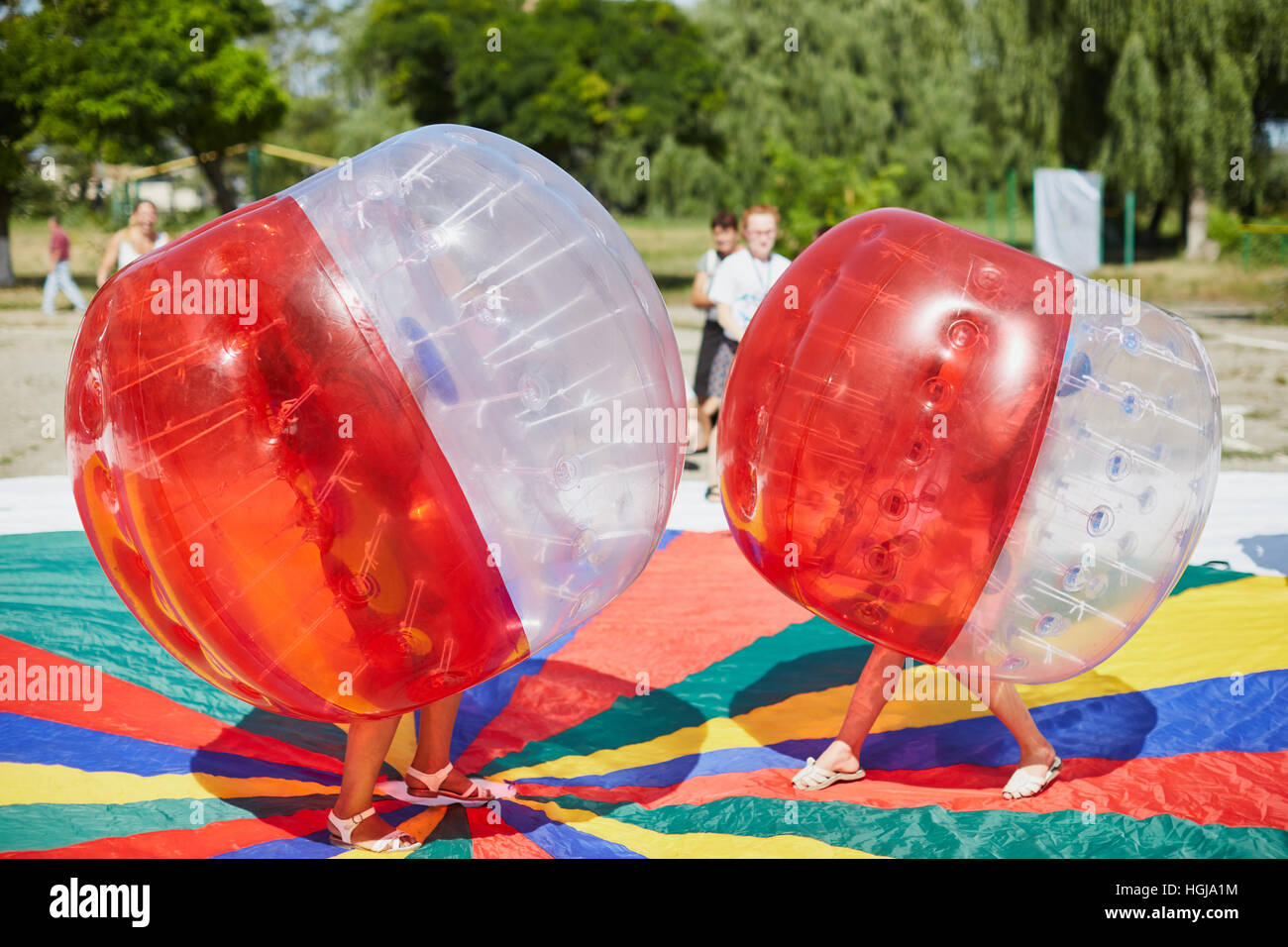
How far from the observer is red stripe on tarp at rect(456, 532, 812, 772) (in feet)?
14.5

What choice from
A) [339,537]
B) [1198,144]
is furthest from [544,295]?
[1198,144]

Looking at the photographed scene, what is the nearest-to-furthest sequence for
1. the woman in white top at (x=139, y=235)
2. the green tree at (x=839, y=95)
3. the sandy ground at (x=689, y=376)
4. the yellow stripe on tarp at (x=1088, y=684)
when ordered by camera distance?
the yellow stripe on tarp at (x=1088, y=684), the woman in white top at (x=139, y=235), the sandy ground at (x=689, y=376), the green tree at (x=839, y=95)

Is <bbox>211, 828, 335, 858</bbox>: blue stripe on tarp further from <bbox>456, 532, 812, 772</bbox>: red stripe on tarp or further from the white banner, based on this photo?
the white banner

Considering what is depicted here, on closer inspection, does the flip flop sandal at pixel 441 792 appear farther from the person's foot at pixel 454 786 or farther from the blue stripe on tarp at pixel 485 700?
the blue stripe on tarp at pixel 485 700

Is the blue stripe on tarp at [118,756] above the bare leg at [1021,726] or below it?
below

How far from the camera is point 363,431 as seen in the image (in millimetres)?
2871

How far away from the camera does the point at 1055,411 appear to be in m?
3.16

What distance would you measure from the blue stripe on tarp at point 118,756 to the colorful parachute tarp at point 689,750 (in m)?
0.01

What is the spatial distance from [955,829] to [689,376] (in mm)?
9084

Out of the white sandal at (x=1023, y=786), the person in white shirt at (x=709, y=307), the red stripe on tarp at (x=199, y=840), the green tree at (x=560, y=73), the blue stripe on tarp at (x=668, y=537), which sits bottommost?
the blue stripe on tarp at (x=668, y=537)

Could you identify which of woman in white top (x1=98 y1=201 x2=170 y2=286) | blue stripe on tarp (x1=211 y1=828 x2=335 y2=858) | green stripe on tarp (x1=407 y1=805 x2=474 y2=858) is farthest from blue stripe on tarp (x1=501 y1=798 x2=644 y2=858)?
woman in white top (x1=98 y1=201 x2=170 y2=286)

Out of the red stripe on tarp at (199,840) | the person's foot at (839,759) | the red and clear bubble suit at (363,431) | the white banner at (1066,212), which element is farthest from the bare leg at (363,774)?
the white banner at (1066,212)

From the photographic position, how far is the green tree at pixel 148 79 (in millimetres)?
19078
